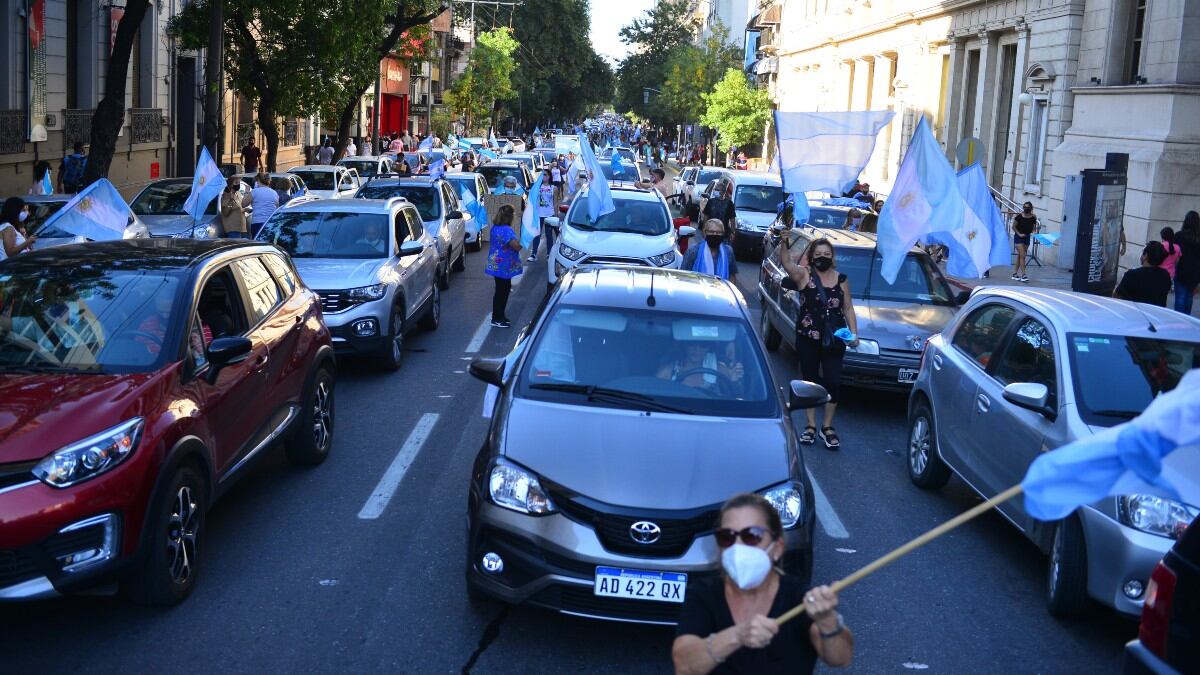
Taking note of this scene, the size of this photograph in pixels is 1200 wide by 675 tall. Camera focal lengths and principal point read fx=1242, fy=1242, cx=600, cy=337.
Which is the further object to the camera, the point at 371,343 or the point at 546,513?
the point at 371,343

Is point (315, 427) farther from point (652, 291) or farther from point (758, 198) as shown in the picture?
point (758, 198)

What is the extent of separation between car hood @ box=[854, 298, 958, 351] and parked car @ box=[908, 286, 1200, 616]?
84.8 inches

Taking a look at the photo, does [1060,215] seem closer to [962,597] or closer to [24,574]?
[962,597]

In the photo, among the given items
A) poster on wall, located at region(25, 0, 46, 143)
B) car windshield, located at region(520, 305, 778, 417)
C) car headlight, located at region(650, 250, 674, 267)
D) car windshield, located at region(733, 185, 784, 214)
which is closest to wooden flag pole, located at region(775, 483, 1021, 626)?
car windshield, located at region(520, 305, 778, 417)

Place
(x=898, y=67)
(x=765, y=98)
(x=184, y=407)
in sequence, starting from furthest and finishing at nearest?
(x=765, y=98) < (x=898, y=67) < (x=184, y=407)

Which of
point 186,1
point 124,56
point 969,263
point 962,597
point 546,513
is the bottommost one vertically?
point 962,597

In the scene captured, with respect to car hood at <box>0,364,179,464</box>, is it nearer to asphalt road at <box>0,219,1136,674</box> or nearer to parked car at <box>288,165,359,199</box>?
asphalt road at <box>0,219,1136,674</box>

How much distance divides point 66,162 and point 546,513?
1967 cm

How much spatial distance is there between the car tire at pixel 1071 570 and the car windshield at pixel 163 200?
15.9 m

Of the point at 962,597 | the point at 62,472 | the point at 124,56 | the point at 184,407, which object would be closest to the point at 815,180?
the point at 962,597

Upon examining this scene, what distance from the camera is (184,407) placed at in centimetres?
A: 642

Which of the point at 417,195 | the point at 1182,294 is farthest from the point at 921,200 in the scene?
the point at 417,195

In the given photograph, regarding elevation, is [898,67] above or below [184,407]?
above

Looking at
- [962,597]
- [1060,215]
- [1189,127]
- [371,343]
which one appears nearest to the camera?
[962,597]
